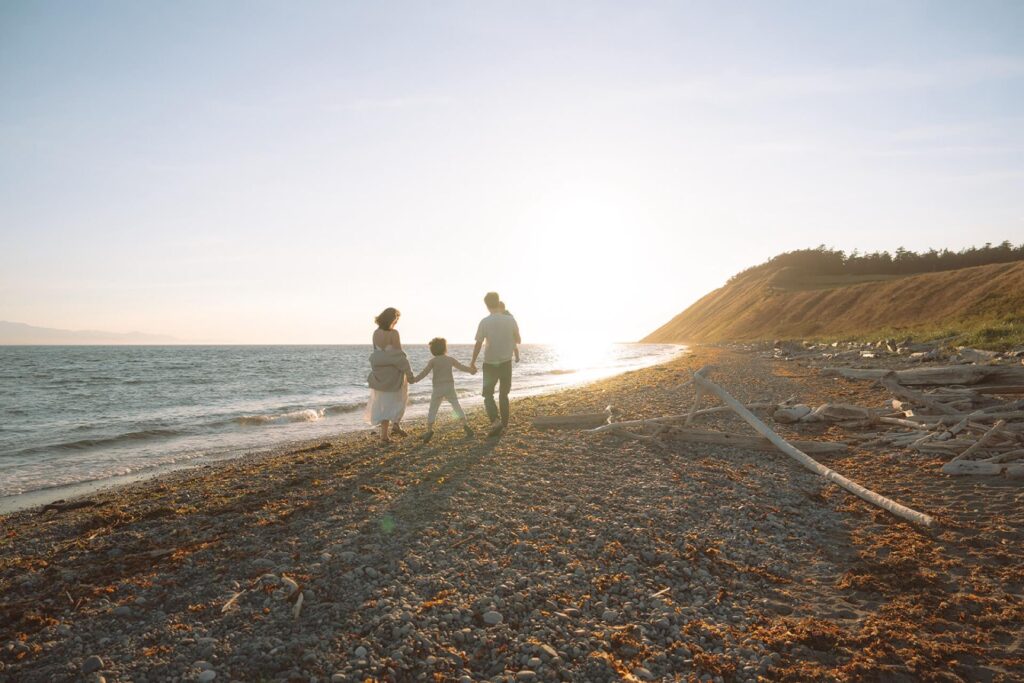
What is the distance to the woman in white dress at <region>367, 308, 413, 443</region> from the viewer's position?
11.0 metres

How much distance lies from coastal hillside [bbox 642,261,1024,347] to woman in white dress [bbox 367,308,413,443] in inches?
1060

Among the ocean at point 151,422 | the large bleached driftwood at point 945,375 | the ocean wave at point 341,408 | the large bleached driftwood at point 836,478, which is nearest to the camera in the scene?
the large bleached driftwood at point 836,478

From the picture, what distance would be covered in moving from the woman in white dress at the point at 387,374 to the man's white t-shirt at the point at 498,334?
1804mm

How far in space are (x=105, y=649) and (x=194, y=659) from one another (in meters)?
0.81

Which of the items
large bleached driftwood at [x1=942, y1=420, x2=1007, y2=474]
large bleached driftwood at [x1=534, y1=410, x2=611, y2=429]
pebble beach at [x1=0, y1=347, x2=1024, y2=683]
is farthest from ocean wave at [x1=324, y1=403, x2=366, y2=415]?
large bleached driftwood at [x1=942, y1=420, x2=1007, y2=474]

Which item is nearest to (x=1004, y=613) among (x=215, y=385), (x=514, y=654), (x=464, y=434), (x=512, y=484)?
(x=514, y=654)

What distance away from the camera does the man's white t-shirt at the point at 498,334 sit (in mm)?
11344

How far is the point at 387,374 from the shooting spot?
11.2 m

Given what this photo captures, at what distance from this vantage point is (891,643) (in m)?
4.03

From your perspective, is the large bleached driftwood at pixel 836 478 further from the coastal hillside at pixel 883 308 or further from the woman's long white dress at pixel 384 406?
the coastal hillside at pixel 883 308

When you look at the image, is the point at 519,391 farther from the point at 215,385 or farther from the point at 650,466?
the point at 215,385

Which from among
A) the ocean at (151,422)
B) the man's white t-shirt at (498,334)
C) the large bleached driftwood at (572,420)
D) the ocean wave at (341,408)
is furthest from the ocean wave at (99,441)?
the large bleached driftwood at (572,420)

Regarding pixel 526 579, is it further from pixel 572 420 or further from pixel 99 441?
pixel 99 441

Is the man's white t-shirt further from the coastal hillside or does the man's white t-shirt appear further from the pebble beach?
the coastal hillside
